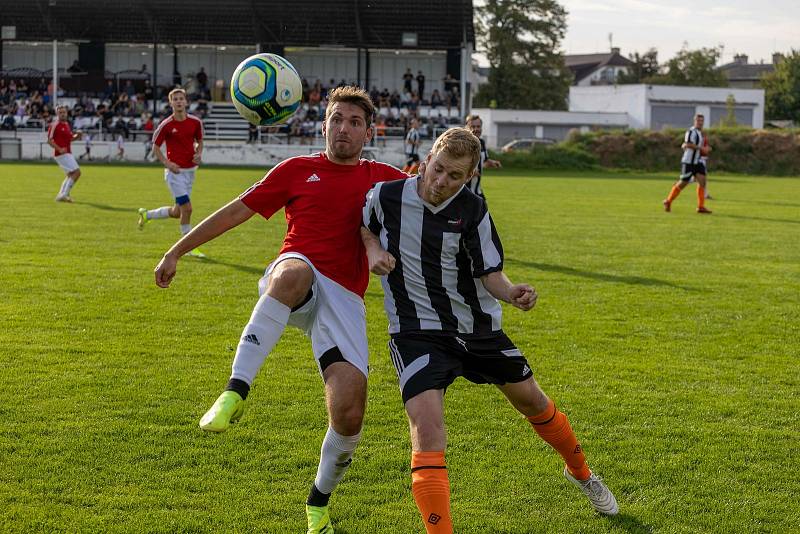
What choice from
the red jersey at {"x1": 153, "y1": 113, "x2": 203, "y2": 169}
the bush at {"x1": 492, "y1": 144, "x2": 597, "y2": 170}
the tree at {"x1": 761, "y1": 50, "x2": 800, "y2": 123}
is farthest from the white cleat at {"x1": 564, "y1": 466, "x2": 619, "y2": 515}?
the tree at {"x1": 761, "y1": 50, "x2": 800, "y2": 123}

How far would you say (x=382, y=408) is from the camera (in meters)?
5.63

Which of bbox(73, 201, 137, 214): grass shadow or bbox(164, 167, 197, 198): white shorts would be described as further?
bbox(73, 201, 137, 214): grass shadow

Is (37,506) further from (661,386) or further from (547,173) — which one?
(547,173)

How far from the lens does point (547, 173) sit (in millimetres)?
39312

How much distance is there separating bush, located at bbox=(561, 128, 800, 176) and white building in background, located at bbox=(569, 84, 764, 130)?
766 inches

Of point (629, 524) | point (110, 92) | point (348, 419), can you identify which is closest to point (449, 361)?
point (348, 419)

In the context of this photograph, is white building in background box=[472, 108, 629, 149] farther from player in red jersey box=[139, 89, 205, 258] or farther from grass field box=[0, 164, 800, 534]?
grass field box=[0, 164, 800, 534]

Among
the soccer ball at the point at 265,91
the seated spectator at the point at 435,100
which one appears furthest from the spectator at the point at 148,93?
the soccer ball at the point at 265,91

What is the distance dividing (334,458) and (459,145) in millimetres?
1368

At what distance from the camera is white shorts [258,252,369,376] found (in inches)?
155

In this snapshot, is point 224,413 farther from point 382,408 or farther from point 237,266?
point 237,266

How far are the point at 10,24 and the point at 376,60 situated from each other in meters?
17.9

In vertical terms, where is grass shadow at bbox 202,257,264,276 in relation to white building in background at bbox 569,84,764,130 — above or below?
below

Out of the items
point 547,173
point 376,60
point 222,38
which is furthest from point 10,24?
point 547,173
